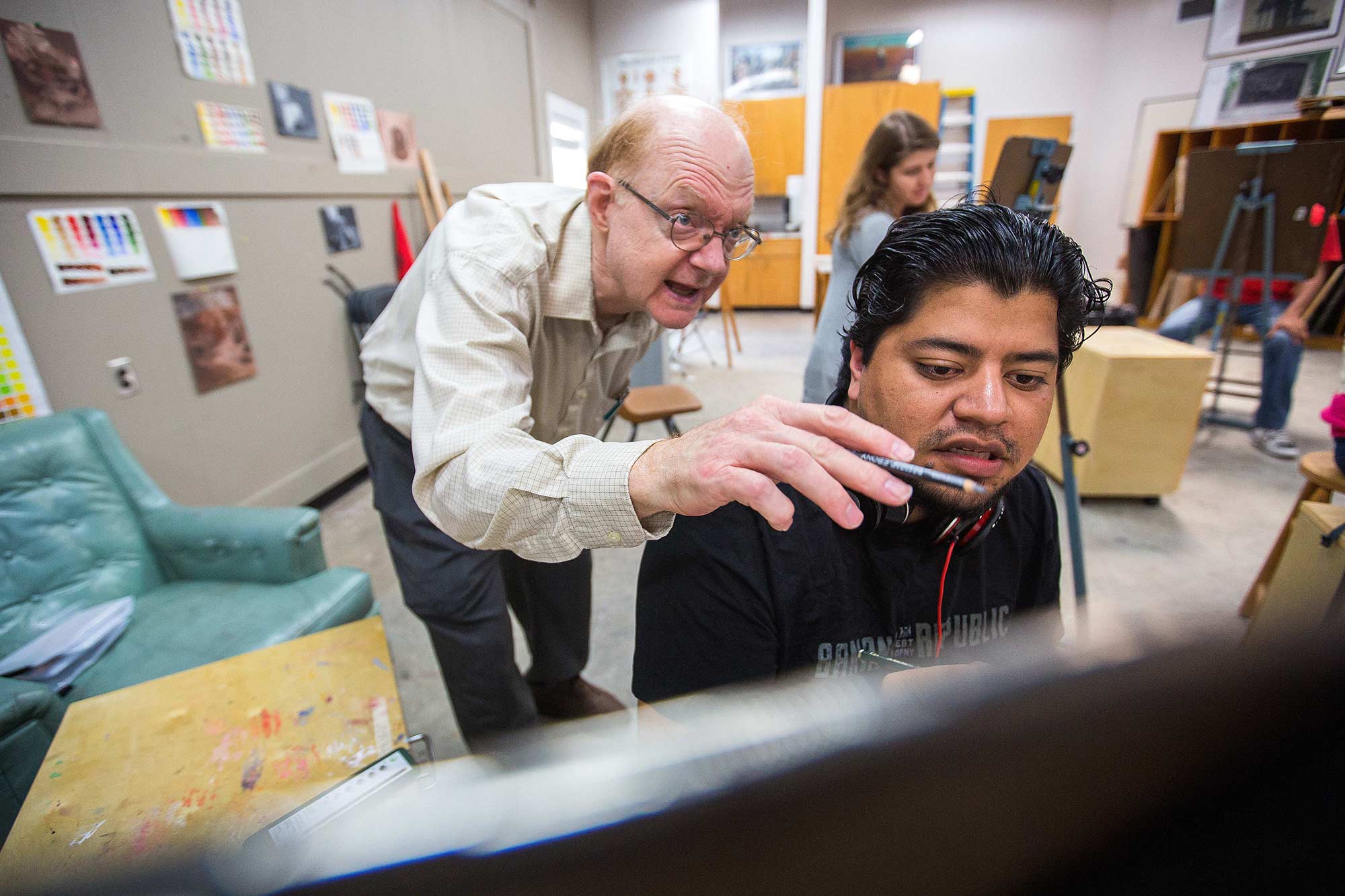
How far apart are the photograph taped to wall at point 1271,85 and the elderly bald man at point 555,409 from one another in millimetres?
938

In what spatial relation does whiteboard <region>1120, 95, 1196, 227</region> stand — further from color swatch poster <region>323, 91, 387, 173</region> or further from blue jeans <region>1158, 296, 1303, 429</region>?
color swatch poster <region>323, 91, 387, 173</region>

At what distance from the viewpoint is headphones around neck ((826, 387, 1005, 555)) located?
89cm

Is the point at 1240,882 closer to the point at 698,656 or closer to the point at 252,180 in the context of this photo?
the point at 698,656

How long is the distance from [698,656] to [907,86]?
7919 millimetres

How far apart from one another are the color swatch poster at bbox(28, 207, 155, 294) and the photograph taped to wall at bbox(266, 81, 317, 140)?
895mm

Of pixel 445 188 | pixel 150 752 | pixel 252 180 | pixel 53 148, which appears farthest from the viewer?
pixel 445 188

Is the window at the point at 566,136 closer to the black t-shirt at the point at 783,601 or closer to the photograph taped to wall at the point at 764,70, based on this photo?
the photograph taped to wall at the point at 764,70

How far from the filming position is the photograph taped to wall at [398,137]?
3.63 meters

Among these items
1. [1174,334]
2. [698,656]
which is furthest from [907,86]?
[698,656]

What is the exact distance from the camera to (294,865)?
0.16m

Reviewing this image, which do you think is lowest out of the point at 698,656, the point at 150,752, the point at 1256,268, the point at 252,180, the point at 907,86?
the point at 150,752

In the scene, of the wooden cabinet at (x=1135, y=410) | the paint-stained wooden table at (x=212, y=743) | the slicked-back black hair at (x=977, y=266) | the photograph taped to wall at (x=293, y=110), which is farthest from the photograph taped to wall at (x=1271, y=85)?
the photograph taped to wall at (x=293, y=110)

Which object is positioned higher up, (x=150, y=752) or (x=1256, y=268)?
(x=1256, y=268)

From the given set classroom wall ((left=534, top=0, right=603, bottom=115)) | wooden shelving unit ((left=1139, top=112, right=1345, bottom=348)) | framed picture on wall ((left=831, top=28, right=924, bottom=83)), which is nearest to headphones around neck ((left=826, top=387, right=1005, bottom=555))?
wooden shelving unit ((left=1139, top=112, right=1345, bottom=348))
